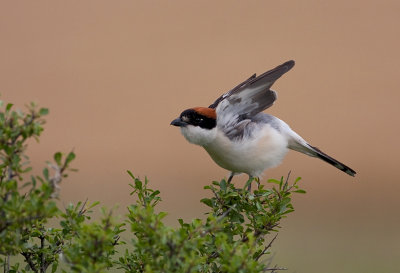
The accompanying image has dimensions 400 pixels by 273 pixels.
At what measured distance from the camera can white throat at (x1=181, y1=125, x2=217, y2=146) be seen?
4414mm

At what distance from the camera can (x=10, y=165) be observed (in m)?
2.53

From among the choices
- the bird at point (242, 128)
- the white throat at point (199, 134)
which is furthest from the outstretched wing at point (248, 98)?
the white throat at point (199, 134)

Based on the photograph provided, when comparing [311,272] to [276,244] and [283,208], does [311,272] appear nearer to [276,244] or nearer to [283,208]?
[276,244]

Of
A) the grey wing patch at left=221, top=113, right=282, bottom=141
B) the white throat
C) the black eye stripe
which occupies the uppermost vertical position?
the grey wing patch at left=221, top=113, right=282, bottom=141

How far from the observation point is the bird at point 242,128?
445 cm

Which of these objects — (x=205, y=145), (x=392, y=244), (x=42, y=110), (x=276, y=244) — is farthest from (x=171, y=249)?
(x=392, y=244)

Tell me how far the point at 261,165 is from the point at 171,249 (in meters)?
2.39

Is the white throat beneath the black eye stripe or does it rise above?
beneath

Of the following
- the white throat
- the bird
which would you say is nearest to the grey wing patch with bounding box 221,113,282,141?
the bird

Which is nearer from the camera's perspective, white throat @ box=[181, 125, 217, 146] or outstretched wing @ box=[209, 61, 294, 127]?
white throat @ box=[181, 125, 217, 146]

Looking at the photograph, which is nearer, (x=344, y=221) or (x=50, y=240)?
(x=50, y=240)

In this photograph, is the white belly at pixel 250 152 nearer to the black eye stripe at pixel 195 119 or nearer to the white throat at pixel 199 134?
the white throat at pixel 199 134

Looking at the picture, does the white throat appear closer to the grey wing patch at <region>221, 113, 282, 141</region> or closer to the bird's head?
the bird's head

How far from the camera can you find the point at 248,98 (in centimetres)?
469
